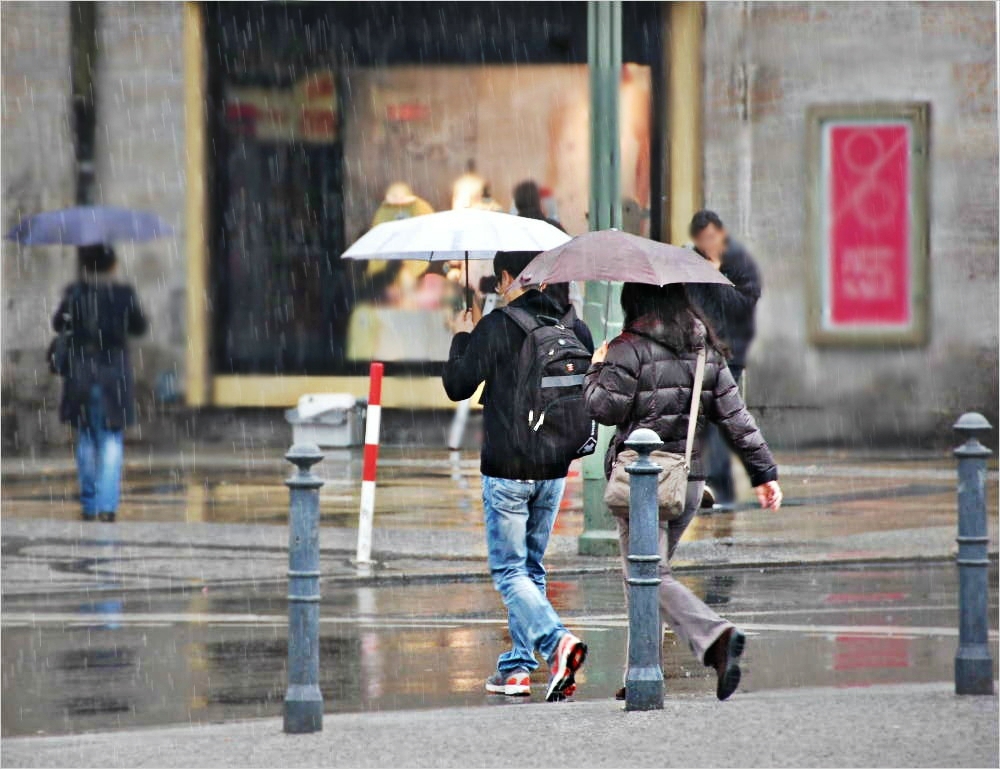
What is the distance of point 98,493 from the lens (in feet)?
49.4

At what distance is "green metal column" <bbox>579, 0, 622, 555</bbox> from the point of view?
43.3 ft

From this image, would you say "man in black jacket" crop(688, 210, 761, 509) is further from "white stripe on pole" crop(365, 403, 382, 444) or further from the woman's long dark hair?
the woman's long dark hair

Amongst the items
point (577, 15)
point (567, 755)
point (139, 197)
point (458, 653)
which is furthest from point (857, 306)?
point (567, 755)

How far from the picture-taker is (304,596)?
25.1 ft

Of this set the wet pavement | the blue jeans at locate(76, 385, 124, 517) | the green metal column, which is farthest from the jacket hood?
the blue jeans at locate(76, 385, 124, 517)

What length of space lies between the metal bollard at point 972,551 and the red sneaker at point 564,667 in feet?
4.78

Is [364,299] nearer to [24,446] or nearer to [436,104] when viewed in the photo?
[436,104]

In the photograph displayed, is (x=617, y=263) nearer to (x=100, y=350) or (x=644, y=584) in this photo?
(x=644, y=584)

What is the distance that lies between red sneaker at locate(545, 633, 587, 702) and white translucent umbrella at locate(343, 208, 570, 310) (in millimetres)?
1802

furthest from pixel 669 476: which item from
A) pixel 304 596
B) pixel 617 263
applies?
pixel 304 596

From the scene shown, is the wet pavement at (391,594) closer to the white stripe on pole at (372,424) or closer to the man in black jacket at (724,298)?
the man in black jacket at (724,298)

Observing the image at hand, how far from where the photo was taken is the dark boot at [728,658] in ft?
26.7

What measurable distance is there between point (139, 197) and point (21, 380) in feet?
6.79

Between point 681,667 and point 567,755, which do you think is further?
point 681,667
